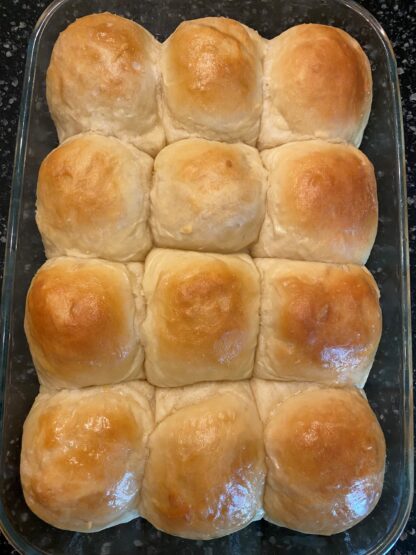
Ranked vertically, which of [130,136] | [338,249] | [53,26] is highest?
[53,26]

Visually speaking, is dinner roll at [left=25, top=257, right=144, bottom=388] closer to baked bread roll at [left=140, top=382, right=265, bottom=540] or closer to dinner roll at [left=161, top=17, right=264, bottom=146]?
baked bread roll at [left=140, top=382, right=265, bottom=540]

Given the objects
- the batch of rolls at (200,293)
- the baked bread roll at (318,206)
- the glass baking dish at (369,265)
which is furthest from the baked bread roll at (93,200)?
the baked bread roll at (318,206)

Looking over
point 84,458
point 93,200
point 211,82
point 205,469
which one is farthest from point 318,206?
point 84,458

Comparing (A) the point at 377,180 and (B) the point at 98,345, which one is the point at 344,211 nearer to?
(A) the point at 377,180

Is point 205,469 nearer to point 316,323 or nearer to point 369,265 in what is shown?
point 316,323

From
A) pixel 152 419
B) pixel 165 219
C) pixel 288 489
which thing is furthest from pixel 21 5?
pixel 288 489

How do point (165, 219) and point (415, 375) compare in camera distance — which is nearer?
point (165, 219)
